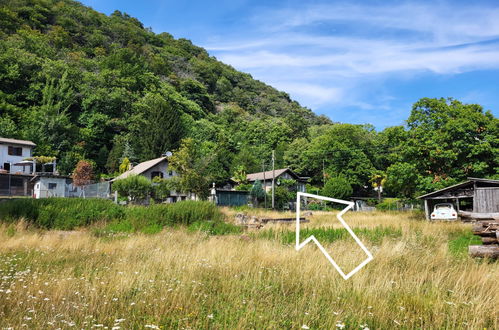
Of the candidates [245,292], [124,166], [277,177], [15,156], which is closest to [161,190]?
[124,166]

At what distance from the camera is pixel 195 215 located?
766 inches

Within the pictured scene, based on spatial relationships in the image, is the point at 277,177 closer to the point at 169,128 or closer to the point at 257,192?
the point at 257,192

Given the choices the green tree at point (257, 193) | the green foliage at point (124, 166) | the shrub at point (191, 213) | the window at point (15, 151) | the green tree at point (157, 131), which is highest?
the green tree at point (157, 131)

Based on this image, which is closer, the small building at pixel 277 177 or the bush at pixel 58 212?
the bush at pixel 58 212

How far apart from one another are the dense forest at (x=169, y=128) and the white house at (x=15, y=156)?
540 cm

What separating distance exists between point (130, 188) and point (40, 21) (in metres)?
85.8

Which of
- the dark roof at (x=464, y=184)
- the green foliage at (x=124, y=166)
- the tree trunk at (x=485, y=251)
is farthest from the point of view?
the green foliage at (x=124, y=166)

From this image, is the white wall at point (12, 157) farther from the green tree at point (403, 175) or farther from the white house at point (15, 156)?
the green tree at point (403, 175)

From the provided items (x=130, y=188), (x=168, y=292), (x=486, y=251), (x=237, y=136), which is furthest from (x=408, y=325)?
(x=237, y=136)

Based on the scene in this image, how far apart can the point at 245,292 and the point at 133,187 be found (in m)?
33.0

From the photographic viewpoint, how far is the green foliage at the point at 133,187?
36.4 m

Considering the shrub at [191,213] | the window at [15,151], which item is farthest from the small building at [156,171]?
the shrub at [191,213]

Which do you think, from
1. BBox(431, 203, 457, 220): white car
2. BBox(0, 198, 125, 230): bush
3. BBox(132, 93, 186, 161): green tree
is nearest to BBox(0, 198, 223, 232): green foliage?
BBox(0, 198, 125, 230): bush

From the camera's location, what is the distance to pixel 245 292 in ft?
19.8
